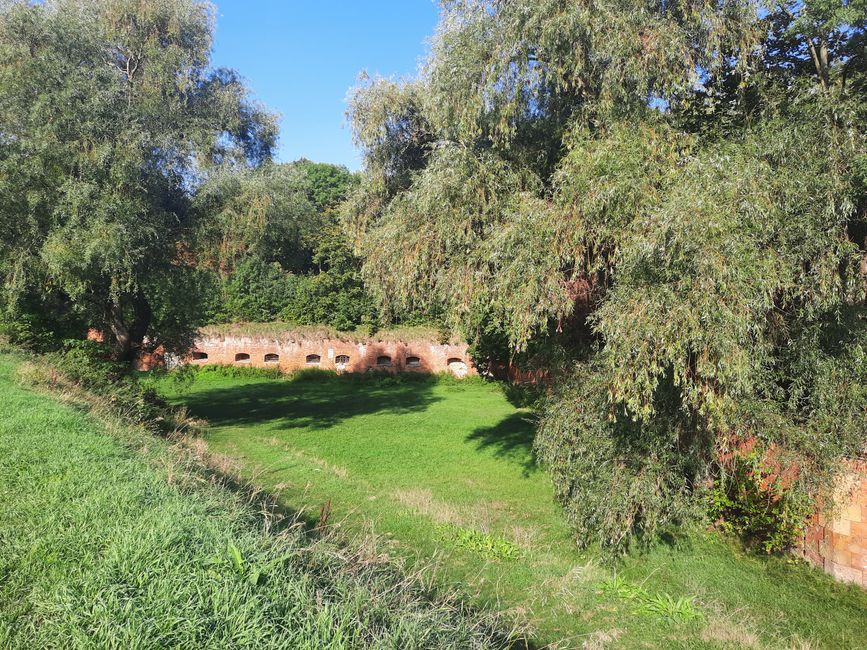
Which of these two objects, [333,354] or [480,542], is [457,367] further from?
[480,542]

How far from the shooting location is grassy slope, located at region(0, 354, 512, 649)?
3.11 meters

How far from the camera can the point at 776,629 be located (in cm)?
577

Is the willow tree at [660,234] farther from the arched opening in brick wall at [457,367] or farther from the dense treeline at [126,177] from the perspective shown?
the arched opening in brick wall at [457,367]

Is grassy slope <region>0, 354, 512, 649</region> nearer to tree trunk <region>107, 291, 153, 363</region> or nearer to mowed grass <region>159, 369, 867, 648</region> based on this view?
mowed grass <region>159, 369, 867, 648</region>

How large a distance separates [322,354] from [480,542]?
18.2 metres

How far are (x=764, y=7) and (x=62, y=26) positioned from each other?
12.3 m

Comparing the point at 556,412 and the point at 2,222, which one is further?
the point at 2,222

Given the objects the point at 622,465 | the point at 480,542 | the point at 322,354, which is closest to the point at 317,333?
the point at 322,354

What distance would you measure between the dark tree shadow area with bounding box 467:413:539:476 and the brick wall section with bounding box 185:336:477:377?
28.9ft

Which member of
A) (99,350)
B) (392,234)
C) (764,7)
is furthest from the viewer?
(99,350)

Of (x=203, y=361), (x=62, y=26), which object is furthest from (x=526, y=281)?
(x=203, y=361)

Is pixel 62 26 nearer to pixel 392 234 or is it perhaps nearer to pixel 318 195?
pixel 392 234

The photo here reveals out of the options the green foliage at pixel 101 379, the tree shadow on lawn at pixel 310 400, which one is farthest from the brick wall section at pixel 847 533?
the tree shadow on lawn at pixel 310 400

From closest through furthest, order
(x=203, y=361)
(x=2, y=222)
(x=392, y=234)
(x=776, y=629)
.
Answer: (x=776, y=629)
(x=392, y=234)
(x=2, y=222)
(x=203, y=361)
